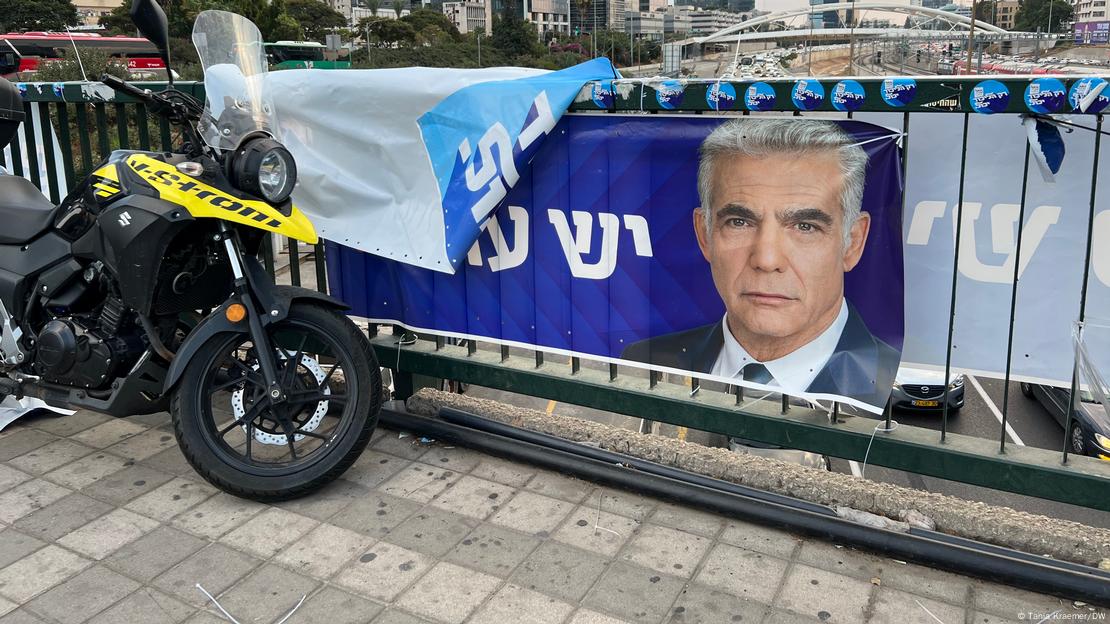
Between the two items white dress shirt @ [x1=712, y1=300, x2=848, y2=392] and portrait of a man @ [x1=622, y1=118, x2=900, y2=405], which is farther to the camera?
white dress shirt @ [x1=712, y1=300, x2=848, y2=392]

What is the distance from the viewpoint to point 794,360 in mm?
3322

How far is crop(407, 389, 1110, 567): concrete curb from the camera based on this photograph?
3.05m

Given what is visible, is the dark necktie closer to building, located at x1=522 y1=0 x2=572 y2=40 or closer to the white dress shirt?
the white dress shirt

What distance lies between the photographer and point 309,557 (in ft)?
10.1

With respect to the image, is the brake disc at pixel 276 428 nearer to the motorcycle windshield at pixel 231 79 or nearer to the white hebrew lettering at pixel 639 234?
the motorcycle windshield at pixel 231 79

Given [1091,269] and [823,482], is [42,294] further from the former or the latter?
[1091,269]

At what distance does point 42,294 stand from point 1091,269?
4296 mm

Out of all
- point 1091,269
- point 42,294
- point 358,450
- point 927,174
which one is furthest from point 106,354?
Answer: point 1091,269

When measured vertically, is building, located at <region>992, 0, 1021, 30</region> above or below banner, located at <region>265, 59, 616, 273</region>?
above

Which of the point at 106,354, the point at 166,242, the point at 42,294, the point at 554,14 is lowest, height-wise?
the point at 106,354

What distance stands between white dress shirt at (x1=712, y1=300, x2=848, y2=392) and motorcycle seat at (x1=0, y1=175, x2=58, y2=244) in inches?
124

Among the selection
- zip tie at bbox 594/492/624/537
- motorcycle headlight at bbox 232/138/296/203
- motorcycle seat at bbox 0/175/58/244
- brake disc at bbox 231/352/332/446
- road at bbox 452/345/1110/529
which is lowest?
road at bbox 452/345/1110/529

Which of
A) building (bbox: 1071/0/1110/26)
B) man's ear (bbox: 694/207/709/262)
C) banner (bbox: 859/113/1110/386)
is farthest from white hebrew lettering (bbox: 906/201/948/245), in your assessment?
building (bbox: 1071/0/1110/26)

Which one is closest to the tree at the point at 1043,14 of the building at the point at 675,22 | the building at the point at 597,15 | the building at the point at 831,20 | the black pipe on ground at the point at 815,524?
the building at the point at 831,20
